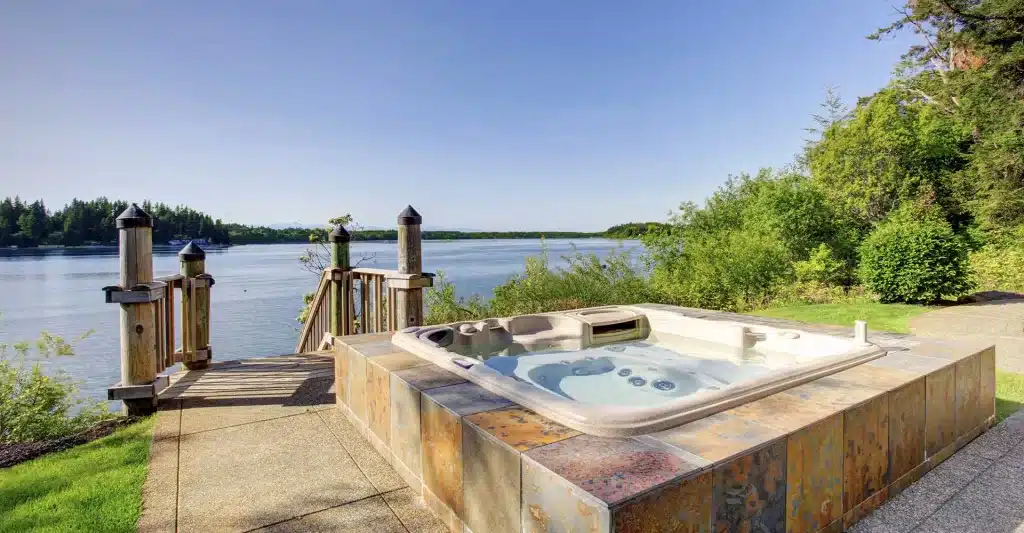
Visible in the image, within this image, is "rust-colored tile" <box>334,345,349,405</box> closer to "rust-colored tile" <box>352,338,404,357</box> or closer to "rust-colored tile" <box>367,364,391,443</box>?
"rust-colored tile" <box>352,338,404,357</box>

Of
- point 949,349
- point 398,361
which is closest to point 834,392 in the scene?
point 949,349

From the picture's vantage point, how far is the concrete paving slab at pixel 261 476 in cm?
187

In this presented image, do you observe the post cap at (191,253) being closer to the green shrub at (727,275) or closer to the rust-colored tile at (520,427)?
the rust-colored tile at (520,427)

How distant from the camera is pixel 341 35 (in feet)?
22.9

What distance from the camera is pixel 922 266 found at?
22.2 ft

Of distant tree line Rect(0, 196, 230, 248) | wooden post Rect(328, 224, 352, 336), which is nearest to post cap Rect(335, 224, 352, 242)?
wooden post Rect(328, 224, 352, 336)

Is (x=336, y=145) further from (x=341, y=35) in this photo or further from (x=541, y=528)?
(x=541, y=528)

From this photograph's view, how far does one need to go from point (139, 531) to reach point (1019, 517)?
3363 millimetres

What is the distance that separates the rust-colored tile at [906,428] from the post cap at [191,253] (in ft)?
16.2

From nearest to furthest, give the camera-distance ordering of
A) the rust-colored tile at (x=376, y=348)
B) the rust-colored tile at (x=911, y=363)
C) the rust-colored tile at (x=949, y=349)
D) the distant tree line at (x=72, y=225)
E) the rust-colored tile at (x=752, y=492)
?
the rust-colored tile at (x=752, y=492), the rust-colored tile at (x=911, y=363), the rust-colored tile at (x=949, y=349), the rust-colored tile at (x=376, y=348), the distant tree line at (x=72, y=225)

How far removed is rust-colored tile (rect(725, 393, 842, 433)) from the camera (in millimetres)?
1578

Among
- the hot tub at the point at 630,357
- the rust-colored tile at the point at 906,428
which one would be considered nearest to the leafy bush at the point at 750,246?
the hot tub at the point at 630,357

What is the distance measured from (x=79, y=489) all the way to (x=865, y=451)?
3230 mm

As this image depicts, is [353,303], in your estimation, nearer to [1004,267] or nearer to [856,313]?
[856,313]
